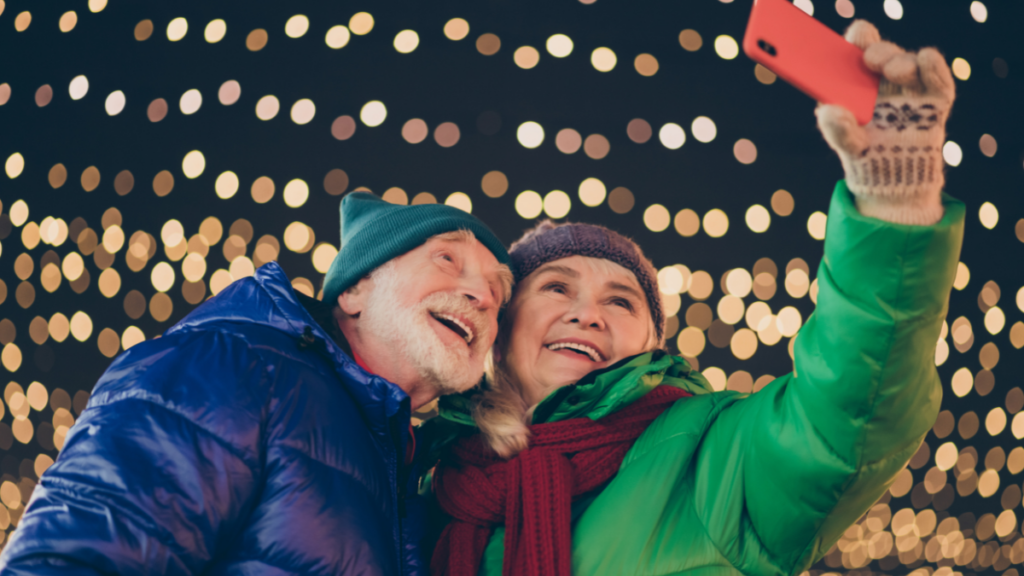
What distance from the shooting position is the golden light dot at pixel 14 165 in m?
2.01

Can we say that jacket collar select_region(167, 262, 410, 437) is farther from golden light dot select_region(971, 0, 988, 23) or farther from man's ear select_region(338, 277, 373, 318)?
golden light dot select_region(971, 0, 988, 23)

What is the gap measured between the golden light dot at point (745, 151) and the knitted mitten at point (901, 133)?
1060mm

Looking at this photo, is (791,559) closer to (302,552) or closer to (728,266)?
(302,552)

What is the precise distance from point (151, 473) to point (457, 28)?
145cm

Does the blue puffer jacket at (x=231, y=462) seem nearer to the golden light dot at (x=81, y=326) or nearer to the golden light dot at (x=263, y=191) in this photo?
the golden light dot at (x=263, y=191)

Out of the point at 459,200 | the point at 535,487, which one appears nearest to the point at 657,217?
the point at 459,200

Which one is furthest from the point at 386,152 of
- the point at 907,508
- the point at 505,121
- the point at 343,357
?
Answer: the point at 907,508

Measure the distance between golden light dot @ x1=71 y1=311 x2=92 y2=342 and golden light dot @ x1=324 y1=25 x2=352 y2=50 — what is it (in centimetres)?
112

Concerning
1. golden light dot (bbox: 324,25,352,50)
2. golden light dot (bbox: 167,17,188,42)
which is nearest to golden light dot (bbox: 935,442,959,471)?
golden light dot (bbox: 324,25,352,50)

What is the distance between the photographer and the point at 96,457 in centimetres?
82

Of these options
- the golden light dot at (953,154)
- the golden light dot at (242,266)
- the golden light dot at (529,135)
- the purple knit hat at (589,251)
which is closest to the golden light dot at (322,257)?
the golden light dot at (242,266)

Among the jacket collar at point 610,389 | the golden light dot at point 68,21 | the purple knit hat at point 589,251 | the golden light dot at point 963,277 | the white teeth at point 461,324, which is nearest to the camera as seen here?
the jacket collar at point 610,389

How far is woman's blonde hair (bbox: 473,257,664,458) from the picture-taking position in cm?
130

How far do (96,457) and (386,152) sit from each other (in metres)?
1.18
